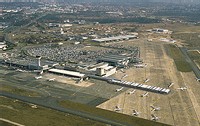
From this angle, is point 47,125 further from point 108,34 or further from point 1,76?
point 108,34

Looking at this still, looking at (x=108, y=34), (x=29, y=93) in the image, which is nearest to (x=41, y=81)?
(x=29, y=93)

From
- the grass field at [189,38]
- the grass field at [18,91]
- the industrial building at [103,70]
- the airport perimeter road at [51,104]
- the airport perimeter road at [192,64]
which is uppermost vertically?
the grass field at [189,38]

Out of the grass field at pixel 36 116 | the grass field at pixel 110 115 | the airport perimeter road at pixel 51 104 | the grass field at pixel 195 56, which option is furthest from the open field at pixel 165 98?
the grass field at pixel 195 56

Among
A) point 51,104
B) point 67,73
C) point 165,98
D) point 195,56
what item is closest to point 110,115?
point 51,104

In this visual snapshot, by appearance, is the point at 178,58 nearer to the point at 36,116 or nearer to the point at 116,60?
the point at 116,60

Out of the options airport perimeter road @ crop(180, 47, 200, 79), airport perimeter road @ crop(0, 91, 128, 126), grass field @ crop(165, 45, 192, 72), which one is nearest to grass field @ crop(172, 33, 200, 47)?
grass field @ crop(165, 45, 192, 72)

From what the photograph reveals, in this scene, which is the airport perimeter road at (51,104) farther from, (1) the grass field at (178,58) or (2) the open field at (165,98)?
(1) the grass field at (178,58)
